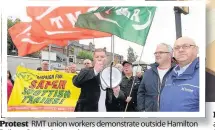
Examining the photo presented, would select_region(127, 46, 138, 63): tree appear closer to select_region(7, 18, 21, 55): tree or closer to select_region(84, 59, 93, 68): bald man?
select_region(84, 59, 93, 68): bald man

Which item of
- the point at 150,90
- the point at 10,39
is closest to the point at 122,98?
the point at 150,90

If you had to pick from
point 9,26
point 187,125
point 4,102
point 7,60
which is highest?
point 9,26

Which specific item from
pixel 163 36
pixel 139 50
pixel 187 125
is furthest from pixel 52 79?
pixel 187 125

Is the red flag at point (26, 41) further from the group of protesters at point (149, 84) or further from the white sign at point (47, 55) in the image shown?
the group of protesters at point (149, 84)

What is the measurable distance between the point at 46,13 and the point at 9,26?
0.35 metres

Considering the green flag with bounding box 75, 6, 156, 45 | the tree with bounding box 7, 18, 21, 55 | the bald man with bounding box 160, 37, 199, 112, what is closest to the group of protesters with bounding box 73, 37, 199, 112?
the bald man with bounding box 160, 37, 199, 112

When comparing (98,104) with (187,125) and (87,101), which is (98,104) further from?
(187,125)

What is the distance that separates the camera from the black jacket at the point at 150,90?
3.58 metres

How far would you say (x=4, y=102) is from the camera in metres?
3.59

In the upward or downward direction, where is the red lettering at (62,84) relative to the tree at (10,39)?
downward

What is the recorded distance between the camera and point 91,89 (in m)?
3.60

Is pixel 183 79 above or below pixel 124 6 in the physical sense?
below

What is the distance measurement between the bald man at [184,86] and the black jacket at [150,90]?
0.05 meters

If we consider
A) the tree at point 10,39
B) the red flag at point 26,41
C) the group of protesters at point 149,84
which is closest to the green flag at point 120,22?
the group of protesters at point 149,84
